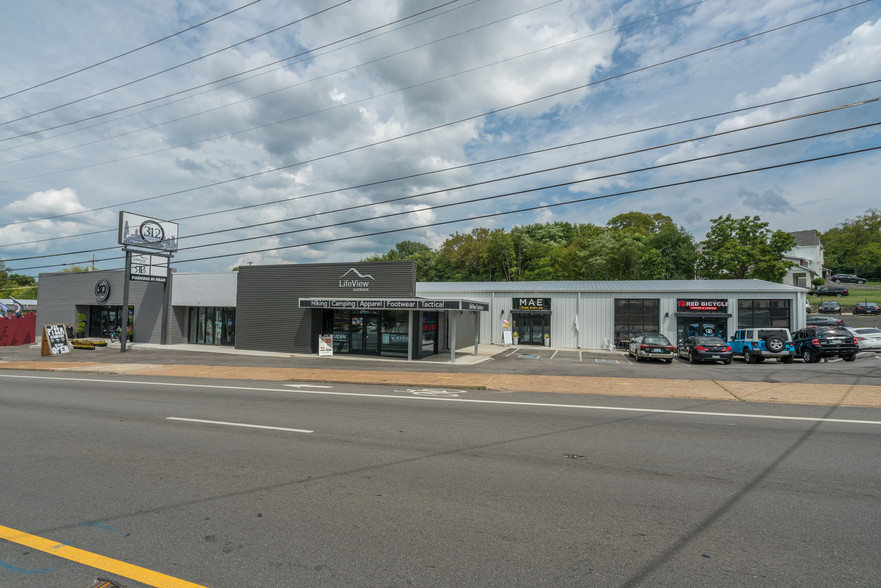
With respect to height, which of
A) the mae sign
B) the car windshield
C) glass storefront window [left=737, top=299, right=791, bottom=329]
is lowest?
the car windshield

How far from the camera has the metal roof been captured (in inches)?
1149

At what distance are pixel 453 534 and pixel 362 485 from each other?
5.32 ft

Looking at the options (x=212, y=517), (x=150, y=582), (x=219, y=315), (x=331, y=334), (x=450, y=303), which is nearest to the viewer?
(x=150, y=582)

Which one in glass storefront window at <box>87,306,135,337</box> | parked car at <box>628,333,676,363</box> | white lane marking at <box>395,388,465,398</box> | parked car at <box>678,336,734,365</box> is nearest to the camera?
white lane marking at <box>395,388,465,398</box>

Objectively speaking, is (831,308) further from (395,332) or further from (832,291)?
(395,332)

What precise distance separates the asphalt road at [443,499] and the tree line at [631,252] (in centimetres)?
4073

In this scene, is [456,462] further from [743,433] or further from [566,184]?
[566,184]

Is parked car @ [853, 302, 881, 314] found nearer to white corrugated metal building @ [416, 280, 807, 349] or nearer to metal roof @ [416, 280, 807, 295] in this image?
metal roof @ [416, 280, 807, 295]

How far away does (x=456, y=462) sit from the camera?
620 centimetres

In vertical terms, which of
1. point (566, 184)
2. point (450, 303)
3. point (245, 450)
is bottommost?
point (245, 450)

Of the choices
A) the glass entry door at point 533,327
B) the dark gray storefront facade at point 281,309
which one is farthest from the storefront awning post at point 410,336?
the glass entry door at point 533,327

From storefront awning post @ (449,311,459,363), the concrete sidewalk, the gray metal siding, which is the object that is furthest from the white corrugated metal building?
the gray metal siding

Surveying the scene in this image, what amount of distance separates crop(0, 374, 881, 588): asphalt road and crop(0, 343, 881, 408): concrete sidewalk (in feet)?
8.33

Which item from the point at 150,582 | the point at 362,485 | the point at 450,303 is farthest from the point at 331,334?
the point at 150,582
